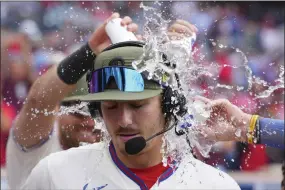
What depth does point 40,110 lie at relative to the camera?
11.4 ft

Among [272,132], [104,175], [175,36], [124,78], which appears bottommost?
[104,175]

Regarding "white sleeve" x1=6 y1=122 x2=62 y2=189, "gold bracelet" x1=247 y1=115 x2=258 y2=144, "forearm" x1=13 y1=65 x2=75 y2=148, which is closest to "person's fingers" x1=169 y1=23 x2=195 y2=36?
"gold bracelet" x1=247 y1=115 x2=258 y2=144

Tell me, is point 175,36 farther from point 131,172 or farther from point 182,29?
point 131,172

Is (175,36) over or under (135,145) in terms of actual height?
over

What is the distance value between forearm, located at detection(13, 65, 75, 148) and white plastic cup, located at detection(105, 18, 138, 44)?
1.26ft

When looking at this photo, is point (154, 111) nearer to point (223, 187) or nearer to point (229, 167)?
point (223, 187)

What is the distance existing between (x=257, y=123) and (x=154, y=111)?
0.61m

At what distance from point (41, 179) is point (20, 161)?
79 cm

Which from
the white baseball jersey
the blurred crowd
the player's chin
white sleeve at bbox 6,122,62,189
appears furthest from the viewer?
the blurred crowd

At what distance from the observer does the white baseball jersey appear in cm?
261

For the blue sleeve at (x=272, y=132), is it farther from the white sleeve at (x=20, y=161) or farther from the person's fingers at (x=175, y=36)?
the white sleeve at (x=20, y=161)

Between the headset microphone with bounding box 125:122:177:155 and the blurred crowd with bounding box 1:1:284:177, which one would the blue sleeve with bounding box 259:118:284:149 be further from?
the blurred crowd with bounding box 1:1:284:177

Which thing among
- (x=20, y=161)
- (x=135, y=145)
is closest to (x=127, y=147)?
(x=135, y=145)

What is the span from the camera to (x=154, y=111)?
8.50 feet
